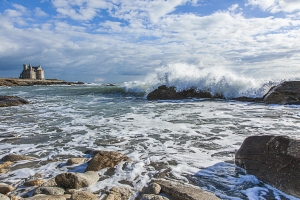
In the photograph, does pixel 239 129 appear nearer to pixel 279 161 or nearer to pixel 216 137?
pixel 216 137

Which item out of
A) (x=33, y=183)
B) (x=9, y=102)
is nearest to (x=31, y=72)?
(x=9, y=102)

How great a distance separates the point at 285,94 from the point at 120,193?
11.7m

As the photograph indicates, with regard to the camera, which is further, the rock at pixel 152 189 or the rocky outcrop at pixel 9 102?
the rocky outcrop at pixel 9 102

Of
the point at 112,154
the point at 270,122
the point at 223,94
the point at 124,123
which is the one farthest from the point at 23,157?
the point at 223,94

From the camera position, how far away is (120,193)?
2.82 m

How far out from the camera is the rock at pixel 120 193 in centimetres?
274

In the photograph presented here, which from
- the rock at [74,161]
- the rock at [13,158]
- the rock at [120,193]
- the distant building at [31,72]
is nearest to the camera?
the rock at [120,193]

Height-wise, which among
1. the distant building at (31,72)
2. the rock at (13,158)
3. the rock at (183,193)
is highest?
the distant building at (31,72)

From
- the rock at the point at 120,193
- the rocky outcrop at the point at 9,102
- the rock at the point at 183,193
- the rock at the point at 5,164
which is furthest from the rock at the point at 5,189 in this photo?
the rocky outcrop at the point at 9,102

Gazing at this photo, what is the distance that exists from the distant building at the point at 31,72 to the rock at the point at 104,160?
96.6m

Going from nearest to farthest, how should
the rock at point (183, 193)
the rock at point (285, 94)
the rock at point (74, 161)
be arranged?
the rock at point (183, 193) < the rock at point (74, 161) < the rock at point (285, 94)

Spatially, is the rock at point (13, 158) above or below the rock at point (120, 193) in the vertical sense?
above

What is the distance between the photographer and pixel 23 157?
13.3 ft

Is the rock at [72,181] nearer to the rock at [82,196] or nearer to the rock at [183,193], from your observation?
the rock at [82,196]
